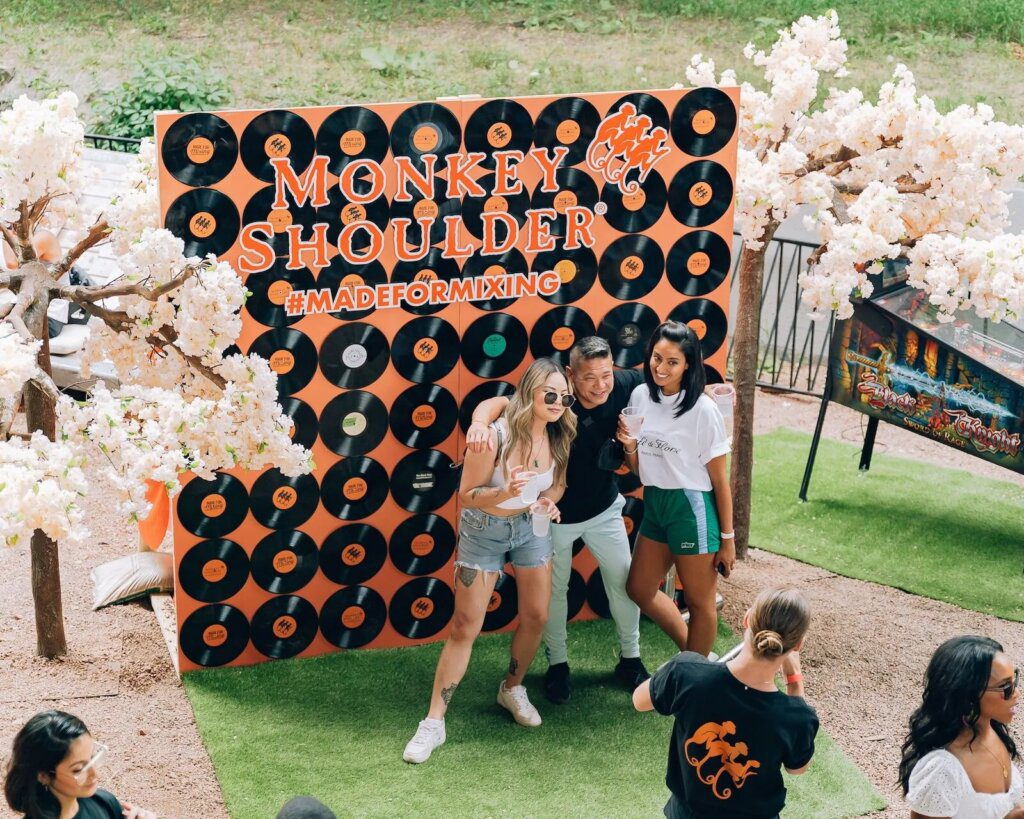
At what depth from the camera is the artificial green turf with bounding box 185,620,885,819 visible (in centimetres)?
503

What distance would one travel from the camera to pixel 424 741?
5.28 m

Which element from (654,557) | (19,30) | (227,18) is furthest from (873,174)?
(19,30)

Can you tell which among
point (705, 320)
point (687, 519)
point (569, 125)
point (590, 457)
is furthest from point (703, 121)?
point (687, 519)

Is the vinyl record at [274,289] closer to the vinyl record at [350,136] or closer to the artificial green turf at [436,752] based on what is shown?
the vinyl record at [350,136]

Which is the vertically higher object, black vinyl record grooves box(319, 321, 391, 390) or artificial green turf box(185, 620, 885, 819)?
black vinyl record grooves box(319, 321, 391, 390)

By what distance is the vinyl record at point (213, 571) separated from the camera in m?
5.61

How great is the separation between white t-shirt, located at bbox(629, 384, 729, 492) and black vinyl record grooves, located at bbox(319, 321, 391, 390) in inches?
44.2

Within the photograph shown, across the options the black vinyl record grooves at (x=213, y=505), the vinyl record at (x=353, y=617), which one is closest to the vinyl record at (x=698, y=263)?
the vinyl record at (x=353, y=617)

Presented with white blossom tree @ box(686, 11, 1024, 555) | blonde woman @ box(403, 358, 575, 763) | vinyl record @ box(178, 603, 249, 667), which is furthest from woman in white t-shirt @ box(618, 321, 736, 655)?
vinyl record @ box(178, 603, 249, 667)

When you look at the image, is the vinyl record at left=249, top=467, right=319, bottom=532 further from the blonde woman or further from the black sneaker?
the black sneaker

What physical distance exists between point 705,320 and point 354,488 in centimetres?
183

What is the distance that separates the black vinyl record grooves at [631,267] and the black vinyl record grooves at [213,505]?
1887 millimetres

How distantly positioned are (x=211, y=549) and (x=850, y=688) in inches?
117

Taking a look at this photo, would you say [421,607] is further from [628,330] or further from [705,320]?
[705,320]
